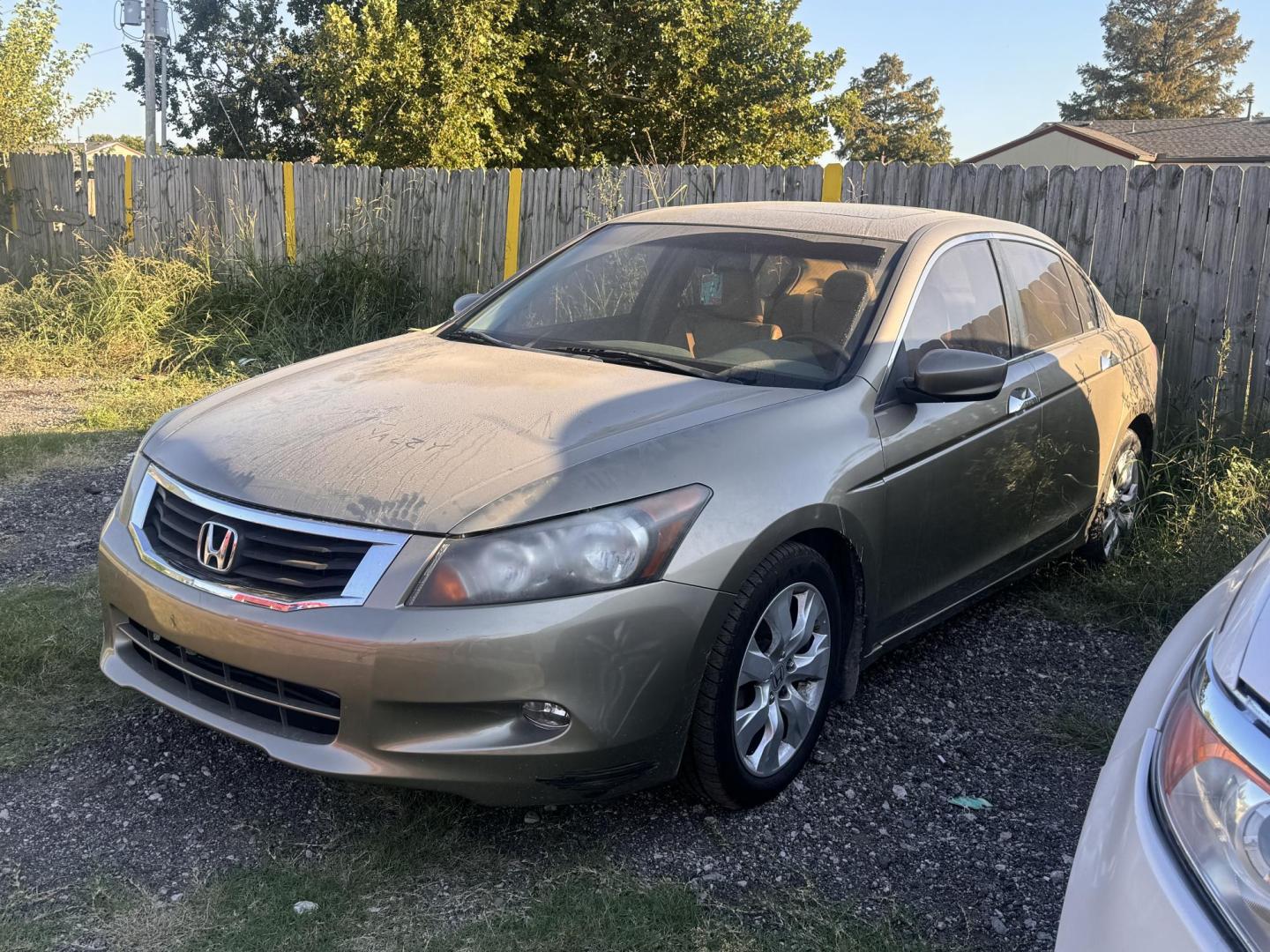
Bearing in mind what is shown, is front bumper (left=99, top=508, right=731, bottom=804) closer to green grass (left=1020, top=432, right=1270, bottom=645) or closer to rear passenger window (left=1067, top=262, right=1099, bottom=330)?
green grass (left=1020, top=432, right=1270, bottom=645)

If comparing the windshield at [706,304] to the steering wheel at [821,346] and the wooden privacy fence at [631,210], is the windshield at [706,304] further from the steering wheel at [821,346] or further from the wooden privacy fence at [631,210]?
the wooden privacy fence at [631,210]

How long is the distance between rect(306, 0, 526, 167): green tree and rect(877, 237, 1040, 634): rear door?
19302 mm

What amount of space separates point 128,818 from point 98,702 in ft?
2.39

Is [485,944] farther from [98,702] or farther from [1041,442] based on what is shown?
[1041,442]

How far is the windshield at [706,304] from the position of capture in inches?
142

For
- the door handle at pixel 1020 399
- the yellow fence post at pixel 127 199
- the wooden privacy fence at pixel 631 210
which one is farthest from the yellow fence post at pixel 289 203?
the door handle at pixel 1020 399

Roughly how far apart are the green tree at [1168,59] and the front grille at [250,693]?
65.4 m

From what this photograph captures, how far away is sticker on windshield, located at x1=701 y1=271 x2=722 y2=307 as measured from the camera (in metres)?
3.93

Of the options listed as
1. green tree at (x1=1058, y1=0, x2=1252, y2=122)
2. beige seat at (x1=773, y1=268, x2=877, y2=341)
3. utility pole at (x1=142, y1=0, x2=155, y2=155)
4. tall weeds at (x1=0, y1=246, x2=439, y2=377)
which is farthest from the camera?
green tree at (x1=1058, y1=0, x2=1252, y2=122)

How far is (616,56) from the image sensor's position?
77.1 ft

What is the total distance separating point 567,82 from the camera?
2391 cm

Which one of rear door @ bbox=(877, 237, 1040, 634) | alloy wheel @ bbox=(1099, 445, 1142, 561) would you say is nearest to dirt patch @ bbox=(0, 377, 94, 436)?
rear door @ bbox=(877, 237, 1040, 634)

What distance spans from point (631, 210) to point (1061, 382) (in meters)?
5.25

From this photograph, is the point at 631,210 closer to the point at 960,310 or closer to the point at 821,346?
the point at 960,310
